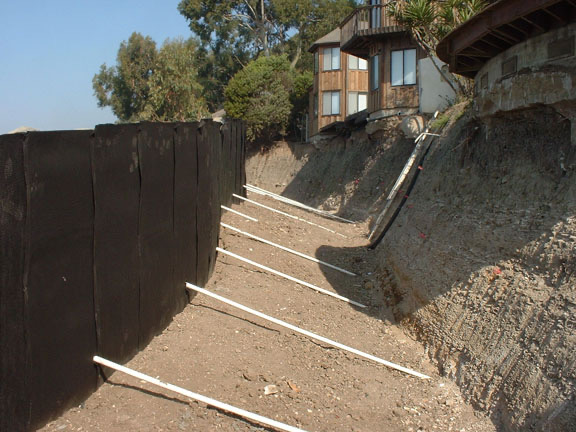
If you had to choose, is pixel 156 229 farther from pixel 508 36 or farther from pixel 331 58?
pixel 331 58

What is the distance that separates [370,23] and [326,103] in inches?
425

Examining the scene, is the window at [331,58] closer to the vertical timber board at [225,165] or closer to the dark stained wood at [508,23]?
the vertical timber board at [225,165]

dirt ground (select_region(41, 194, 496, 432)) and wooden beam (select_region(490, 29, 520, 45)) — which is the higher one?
wooden beam (select_region(490, 29, 520, 45))

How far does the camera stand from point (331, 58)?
1315 inches

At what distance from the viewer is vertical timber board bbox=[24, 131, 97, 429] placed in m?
4.34

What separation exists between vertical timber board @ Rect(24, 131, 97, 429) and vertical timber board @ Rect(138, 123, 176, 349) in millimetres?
1077

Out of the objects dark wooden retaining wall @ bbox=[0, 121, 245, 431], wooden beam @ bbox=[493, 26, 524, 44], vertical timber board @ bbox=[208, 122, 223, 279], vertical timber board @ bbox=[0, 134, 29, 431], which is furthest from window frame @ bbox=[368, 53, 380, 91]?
vertical timber board @ bbox=[0, 134, 29, 431]

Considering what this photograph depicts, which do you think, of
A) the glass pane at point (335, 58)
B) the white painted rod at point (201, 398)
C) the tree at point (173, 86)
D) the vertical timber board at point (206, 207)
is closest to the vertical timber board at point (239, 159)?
the vertical timber board at point (206, 207)

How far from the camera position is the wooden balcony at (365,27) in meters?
21.4

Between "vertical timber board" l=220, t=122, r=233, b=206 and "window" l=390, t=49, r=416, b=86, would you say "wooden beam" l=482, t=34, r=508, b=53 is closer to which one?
"vertical timber board" l=220, t=122, r=233, b=206

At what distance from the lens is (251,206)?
13.9 meters

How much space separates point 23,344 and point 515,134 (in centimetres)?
721

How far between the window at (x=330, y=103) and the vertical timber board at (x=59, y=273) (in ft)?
93.7

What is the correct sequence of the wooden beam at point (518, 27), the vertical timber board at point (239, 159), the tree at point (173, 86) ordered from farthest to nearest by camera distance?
the tree at point (173, 86) < the vertical timber board at point (239, 159) < the wooden beam at point (518, 27)
